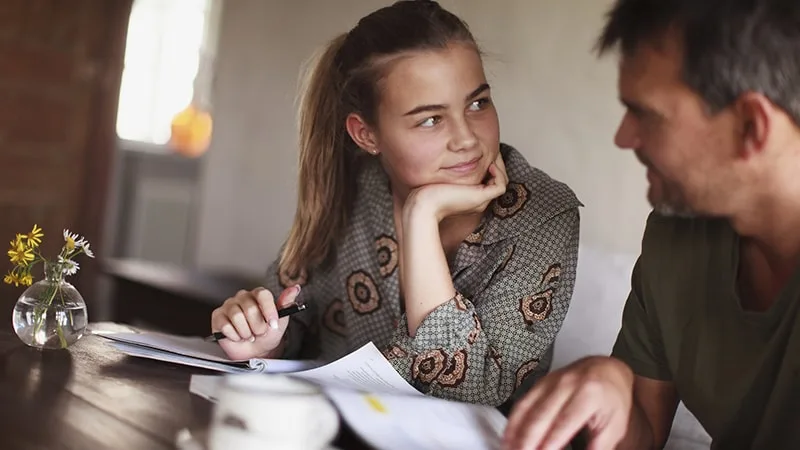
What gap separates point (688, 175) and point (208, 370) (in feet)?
2.13

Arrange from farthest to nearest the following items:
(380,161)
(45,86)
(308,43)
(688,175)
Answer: (45,86) → (308,43) → (380,161) → (688,175)

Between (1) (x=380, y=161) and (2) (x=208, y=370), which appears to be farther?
(1) (x=380, y=161)

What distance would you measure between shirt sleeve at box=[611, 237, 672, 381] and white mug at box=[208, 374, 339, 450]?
491 mm

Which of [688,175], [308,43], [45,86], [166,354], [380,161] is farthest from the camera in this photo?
[45,86]

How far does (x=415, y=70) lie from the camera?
1290mm

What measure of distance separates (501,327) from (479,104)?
12.4 inches

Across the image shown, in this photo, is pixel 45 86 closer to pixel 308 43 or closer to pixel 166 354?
pixel 308 43

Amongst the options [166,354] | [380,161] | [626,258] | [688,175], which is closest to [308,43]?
[380,161]

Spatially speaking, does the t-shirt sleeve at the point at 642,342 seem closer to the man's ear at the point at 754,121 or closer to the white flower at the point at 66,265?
the man's ear at the point at 754,121

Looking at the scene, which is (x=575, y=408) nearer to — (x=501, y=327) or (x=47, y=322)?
(x=501, y=327)

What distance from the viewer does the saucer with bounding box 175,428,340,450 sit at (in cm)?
80

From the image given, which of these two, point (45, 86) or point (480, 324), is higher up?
point (45, 86)

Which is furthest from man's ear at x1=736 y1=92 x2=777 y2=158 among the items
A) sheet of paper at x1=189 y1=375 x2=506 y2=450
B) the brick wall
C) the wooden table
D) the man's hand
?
the brick wall

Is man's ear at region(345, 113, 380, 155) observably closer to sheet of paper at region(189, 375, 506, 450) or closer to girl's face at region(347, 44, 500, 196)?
girl's face at region(347, 44, 500, 196)
